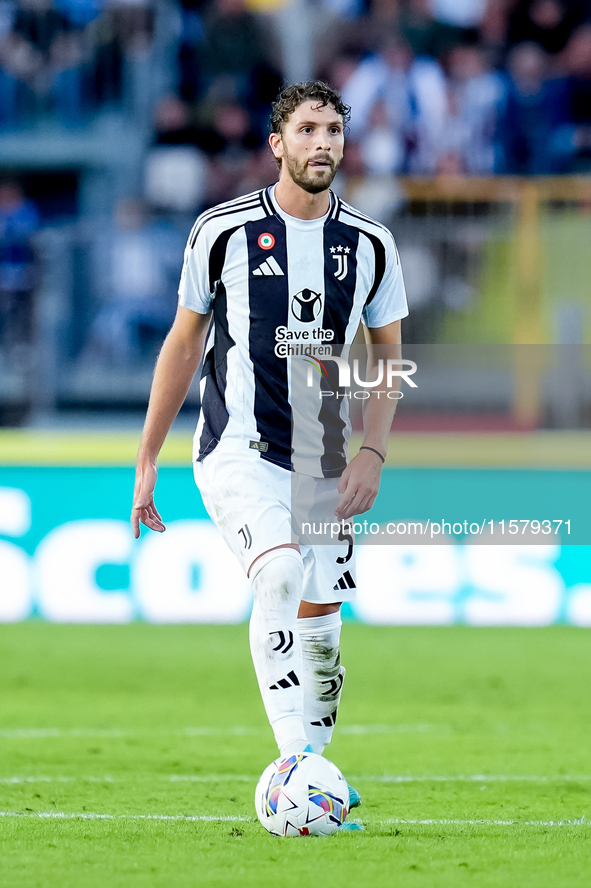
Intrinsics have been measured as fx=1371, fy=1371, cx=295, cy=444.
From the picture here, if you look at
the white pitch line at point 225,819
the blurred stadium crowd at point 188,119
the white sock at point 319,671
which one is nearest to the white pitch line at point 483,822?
the white pitch line at point 225,819

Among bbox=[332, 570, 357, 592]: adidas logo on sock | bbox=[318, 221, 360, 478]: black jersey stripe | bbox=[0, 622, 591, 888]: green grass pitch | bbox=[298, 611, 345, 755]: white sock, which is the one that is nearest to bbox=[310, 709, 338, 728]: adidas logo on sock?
bbox=[298, 611, 345, 755]: white sock

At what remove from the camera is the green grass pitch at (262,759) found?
3.75 metres

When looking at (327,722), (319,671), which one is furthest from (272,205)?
(327,722)

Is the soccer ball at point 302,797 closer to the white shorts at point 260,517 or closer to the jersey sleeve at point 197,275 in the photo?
the white shorts at point 260,517

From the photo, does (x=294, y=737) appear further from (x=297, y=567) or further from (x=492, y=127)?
(x=492, y=127)

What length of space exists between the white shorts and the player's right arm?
0.16 metres

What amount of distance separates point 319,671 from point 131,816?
0.77 meters

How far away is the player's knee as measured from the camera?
4.04m

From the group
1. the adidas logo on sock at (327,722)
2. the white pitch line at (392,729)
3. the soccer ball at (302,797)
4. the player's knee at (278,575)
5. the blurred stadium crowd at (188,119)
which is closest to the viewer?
the soccer ball at (302,797)

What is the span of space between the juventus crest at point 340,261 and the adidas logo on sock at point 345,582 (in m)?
0.96

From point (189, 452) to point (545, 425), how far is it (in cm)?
257

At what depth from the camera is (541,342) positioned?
32.6 feet

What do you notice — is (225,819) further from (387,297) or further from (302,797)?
(387,297)

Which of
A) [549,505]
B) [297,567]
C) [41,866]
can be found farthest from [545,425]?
[41,866]
